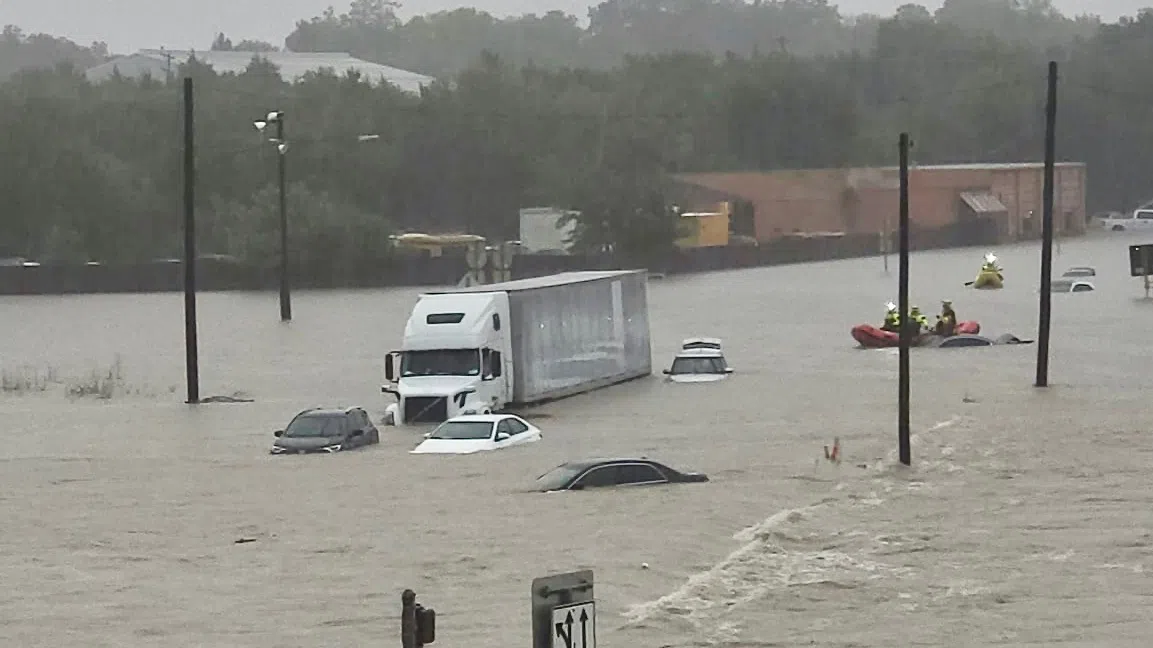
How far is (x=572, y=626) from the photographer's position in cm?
903

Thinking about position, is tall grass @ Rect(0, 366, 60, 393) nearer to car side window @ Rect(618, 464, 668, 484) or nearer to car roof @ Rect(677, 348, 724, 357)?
car roof @ Rect(677, 348, 724, 357)

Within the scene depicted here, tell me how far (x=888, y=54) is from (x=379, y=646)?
128 m

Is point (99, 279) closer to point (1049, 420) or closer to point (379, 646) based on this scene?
point (1049, 420)

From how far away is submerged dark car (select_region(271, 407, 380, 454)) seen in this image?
105 feet

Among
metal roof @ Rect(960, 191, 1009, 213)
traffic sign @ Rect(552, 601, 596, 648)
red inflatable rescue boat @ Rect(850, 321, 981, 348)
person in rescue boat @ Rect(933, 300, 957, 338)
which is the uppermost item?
traffic sign @ Rect(552, 601, 596, 648)

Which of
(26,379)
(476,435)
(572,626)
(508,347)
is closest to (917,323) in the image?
(508,347)

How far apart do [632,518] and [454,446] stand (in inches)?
277

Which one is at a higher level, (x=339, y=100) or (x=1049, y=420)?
(x=339, y=100)

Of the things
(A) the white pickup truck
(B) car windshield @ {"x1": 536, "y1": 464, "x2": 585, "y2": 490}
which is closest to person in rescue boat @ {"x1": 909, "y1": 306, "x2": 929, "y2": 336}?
(B) car windshield @ {"x1": 536, "y1": 464, "x2": 585, "y2": 490}

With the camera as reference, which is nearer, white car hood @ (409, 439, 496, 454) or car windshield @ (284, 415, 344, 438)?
white car hood @ (409, 439, 496, 454)

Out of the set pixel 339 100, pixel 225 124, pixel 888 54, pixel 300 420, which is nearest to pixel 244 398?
pixel 300 420

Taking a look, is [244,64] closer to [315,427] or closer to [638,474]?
[315,427]

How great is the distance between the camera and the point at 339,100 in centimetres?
11362

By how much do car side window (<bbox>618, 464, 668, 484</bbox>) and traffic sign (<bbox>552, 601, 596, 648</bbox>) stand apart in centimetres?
1809
